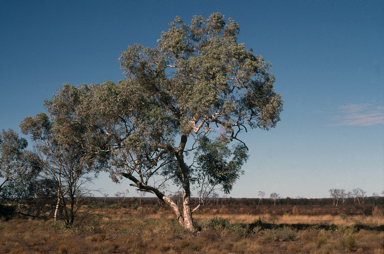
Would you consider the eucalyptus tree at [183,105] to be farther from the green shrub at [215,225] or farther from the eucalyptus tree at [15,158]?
the eucalyptus tree at [15,158]

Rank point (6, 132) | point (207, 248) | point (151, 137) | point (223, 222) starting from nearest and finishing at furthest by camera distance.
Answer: point (207, 248) → point (151, 137) → point (223, 222) → point (6, 132)

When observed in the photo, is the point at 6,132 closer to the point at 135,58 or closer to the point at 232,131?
the point at 135,58

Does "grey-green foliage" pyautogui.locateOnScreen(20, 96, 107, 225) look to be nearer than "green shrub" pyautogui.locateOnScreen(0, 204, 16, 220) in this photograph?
Yes

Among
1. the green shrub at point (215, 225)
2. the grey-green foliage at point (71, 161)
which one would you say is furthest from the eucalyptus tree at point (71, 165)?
the green shrub at point (215, 225)

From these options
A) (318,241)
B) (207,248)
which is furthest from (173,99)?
(318,241)

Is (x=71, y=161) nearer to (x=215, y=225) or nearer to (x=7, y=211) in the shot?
(x=215, y=225)

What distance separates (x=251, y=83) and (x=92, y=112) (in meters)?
10.1

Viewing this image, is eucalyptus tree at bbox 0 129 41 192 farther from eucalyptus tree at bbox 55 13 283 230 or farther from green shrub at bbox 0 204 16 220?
eucalyptus tree at bbox 55 13 283 230

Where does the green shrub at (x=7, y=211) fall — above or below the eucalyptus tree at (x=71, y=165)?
below

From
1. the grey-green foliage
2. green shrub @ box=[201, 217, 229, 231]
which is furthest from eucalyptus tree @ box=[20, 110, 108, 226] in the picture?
green shrub @ box=[201, 217, 229, 231]

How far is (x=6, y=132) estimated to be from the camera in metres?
33.9

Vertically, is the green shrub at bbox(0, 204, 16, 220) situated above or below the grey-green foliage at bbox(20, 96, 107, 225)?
below

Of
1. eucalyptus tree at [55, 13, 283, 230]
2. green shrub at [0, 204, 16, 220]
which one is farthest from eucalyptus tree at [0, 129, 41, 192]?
eucalyptus tree at [55, 13, 283, 230]

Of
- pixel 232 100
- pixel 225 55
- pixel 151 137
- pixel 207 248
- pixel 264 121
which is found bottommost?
pixel 207 248
